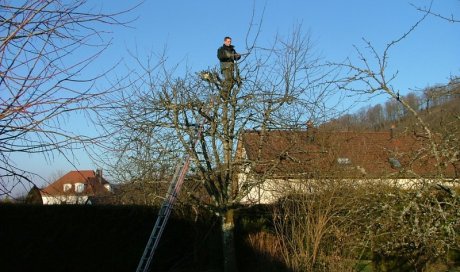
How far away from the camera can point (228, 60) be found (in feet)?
31.8

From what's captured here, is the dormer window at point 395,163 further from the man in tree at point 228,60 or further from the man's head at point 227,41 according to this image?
the man's head at point 227,41

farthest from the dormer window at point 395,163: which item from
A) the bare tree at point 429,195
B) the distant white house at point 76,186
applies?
the distant white house at point 76,186

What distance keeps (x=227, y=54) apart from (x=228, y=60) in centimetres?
26

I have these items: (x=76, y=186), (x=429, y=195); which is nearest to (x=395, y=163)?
(x=429, y=195)

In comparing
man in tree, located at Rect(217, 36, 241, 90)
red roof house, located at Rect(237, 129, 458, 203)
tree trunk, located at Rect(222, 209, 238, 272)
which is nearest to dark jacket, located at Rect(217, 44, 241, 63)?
man in tree, located at Rect(217, 36, 241, 90)

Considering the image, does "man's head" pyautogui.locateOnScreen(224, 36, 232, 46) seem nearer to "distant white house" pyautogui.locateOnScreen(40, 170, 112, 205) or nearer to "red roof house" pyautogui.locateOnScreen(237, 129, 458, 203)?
"red roof house" pyautogui.locateOnScreen(237, 129, 458, 203)

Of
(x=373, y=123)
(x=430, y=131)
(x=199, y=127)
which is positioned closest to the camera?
(x=430, y=131)

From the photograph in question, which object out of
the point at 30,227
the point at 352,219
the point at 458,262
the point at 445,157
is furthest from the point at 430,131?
the point at 30,227

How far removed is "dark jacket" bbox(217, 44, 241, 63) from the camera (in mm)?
9500

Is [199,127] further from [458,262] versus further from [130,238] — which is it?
[458,262]

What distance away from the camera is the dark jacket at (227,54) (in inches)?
374

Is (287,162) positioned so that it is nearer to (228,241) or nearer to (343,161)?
(228,241)

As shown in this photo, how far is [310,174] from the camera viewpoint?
401 inches

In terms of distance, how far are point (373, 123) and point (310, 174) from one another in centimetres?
280
